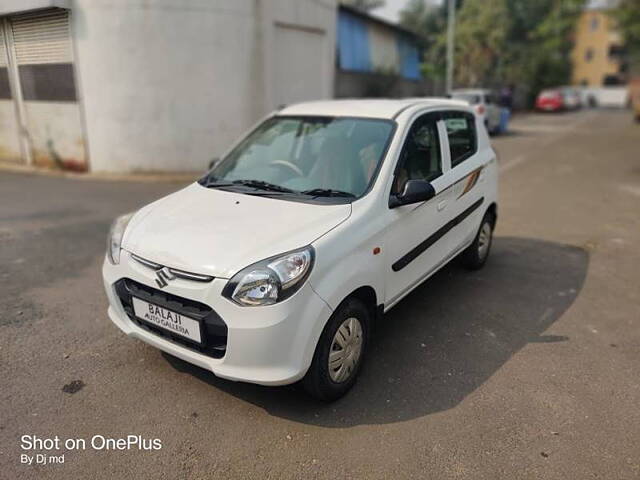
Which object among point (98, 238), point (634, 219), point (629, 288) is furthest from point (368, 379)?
point (634, 219)

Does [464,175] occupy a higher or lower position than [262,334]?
higher

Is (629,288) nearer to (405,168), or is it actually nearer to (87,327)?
(405,168)

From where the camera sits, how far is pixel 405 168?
12.2 feet

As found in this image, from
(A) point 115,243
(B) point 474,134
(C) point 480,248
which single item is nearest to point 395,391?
(A) point 115,243

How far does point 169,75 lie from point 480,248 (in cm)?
732

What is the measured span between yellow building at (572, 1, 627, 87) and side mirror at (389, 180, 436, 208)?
6434cm

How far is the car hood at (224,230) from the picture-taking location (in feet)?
9.32

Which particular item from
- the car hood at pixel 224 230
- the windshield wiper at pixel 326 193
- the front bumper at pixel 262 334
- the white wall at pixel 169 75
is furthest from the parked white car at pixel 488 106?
the front bumper at pixel 262 334

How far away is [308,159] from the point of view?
12.8 feet

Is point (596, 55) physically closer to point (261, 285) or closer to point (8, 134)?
point (8, 134)

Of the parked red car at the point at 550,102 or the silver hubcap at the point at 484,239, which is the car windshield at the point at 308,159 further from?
the parked red car at the point at 550,102

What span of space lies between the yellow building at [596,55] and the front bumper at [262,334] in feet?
215

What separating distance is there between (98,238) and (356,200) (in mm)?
4163

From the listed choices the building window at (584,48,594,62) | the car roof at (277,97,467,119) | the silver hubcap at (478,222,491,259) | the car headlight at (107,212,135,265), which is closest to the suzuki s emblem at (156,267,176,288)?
the car headlight at (107,212,135,265)
